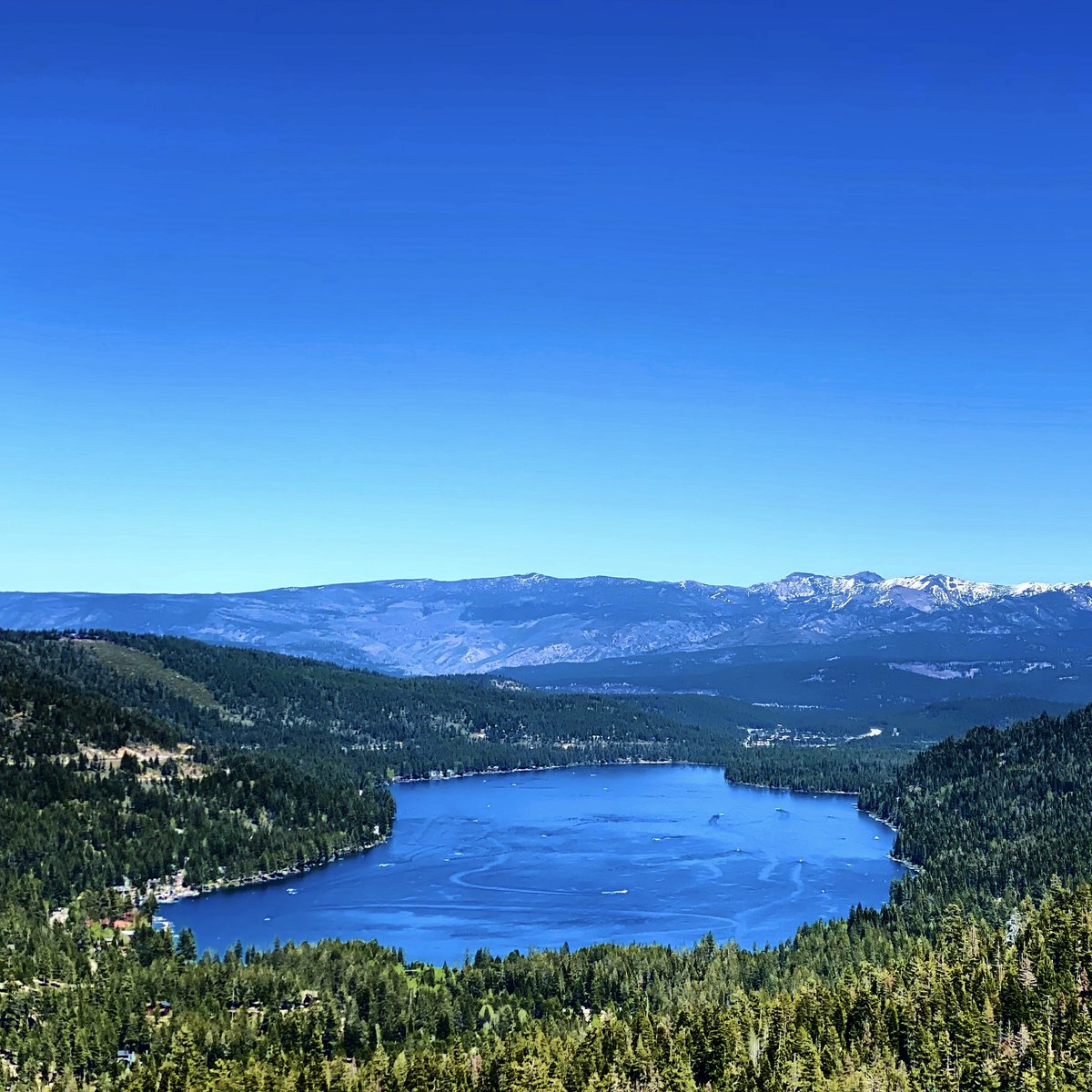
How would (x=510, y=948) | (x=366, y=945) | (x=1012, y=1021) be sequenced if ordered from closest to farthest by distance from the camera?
(x=1012, y=1021), (x=366, y=945), (x=510, y=948)

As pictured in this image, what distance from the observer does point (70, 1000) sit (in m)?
130

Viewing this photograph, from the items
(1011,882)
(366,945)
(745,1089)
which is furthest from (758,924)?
(745,1089)

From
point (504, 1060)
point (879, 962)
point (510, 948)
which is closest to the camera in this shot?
point (504, 1060)

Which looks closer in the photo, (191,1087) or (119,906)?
(191,1087)

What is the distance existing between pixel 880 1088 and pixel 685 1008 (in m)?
28.5

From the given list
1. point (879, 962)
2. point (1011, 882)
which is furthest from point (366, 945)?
point (1011, 882)

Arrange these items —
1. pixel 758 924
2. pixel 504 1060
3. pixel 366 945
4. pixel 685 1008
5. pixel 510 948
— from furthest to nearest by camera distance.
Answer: pixel 758 924
pixel 510 948
pixel 366 945
pixel 685 1008
pixel 504 1060

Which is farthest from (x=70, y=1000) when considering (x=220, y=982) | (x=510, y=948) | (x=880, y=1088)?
(x=880, y=1088)

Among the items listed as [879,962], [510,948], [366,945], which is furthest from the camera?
[510,948]

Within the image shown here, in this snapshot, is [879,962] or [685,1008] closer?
[685,1008]

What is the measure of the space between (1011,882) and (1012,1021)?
69227 millimetres

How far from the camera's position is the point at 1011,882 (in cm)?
18712

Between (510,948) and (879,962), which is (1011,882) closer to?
(879,962)

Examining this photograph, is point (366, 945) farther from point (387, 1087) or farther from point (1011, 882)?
point (1011, 882)
